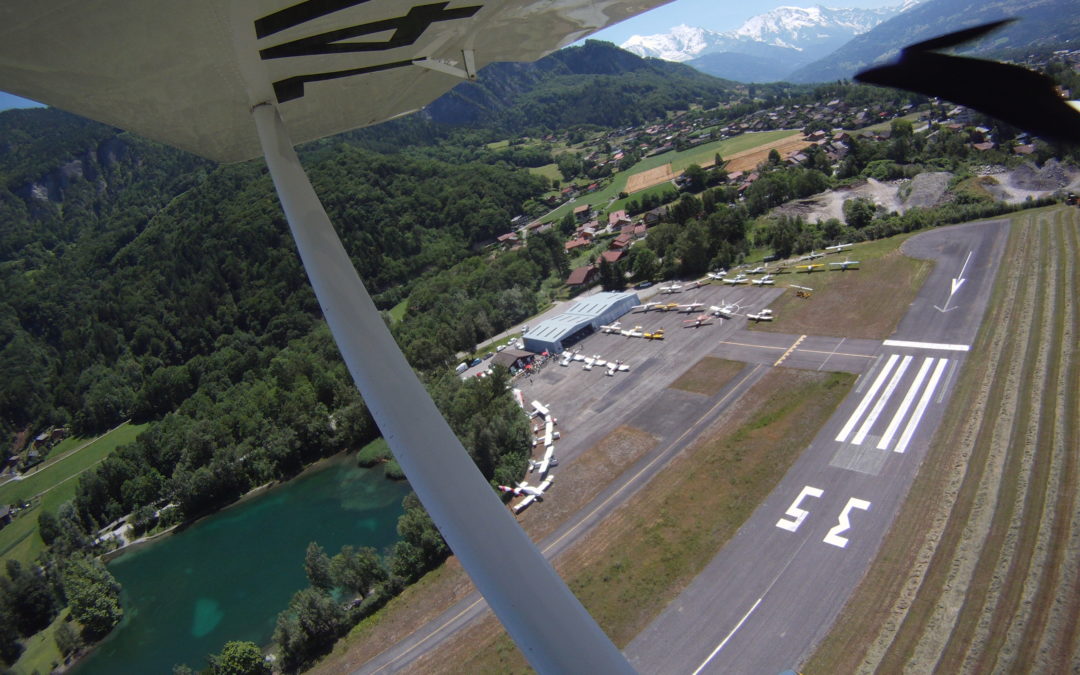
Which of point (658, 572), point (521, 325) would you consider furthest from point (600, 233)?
point (658, 572)

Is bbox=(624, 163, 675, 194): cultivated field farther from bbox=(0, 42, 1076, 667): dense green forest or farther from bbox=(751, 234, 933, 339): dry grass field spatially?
bbox=(751, 234, 933, 339): dry grass field

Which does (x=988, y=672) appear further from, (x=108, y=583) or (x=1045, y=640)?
(x=108, y=583)

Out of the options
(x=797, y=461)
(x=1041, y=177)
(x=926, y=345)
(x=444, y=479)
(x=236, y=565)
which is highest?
(x=444, y=479)

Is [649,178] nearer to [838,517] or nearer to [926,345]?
[926,345]

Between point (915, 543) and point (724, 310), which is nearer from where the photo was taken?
point (915, 543)

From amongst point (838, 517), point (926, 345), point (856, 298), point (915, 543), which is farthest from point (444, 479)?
point (856, 298)

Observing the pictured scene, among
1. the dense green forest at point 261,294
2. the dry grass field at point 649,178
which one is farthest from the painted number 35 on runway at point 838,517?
the dry grass field at point 649,178

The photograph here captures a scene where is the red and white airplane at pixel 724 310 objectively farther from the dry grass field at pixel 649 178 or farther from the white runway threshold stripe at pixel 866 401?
the dry grass field at pixel 649 178
